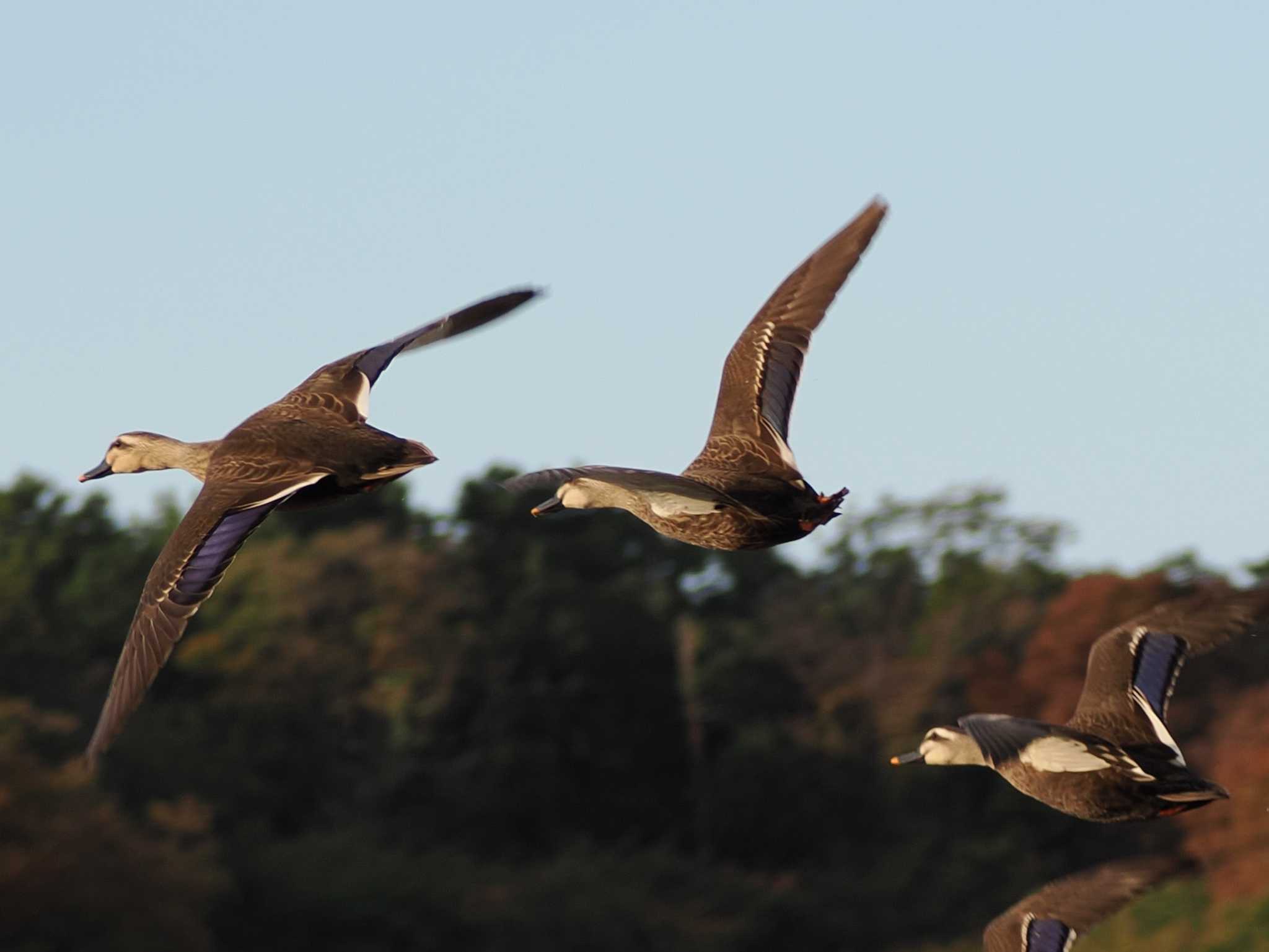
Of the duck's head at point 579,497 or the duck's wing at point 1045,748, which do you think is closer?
the duck's wing at point 1045,748

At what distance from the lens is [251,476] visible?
11.8 meters

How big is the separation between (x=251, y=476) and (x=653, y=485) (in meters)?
2.11

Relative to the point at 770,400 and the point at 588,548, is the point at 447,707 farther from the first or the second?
the point at 770,400

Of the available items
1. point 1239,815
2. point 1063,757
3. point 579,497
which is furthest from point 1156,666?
point 1239,815

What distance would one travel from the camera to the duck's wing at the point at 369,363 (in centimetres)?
1277

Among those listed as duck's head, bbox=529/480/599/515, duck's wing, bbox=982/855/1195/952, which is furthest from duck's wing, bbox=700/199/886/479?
duck's wing, bbox=982/855/1195/952

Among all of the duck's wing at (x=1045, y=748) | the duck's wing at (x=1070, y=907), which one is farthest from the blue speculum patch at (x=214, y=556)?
the duck's wing at (x=1070, y=907)

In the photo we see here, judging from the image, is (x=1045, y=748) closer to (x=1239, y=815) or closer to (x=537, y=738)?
(x=1239, y=815)

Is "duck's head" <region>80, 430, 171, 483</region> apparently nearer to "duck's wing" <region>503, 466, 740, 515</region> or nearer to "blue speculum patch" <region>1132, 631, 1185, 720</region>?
"duck's wing" <region>503, 466, 740, 515</region>

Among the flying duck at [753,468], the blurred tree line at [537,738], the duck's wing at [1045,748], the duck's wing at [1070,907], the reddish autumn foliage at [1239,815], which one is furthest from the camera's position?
the blurred tree line at [537,738]

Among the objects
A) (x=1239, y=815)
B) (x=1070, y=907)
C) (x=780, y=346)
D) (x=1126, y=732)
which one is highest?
(x=780, y=346)

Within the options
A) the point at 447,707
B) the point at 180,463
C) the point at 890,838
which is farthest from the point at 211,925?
the point at 180,463

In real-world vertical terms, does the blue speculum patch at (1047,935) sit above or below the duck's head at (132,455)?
below

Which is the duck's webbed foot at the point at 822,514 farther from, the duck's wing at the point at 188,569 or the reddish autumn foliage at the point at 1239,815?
the reddish autumn foliage at the point at 1239,815
